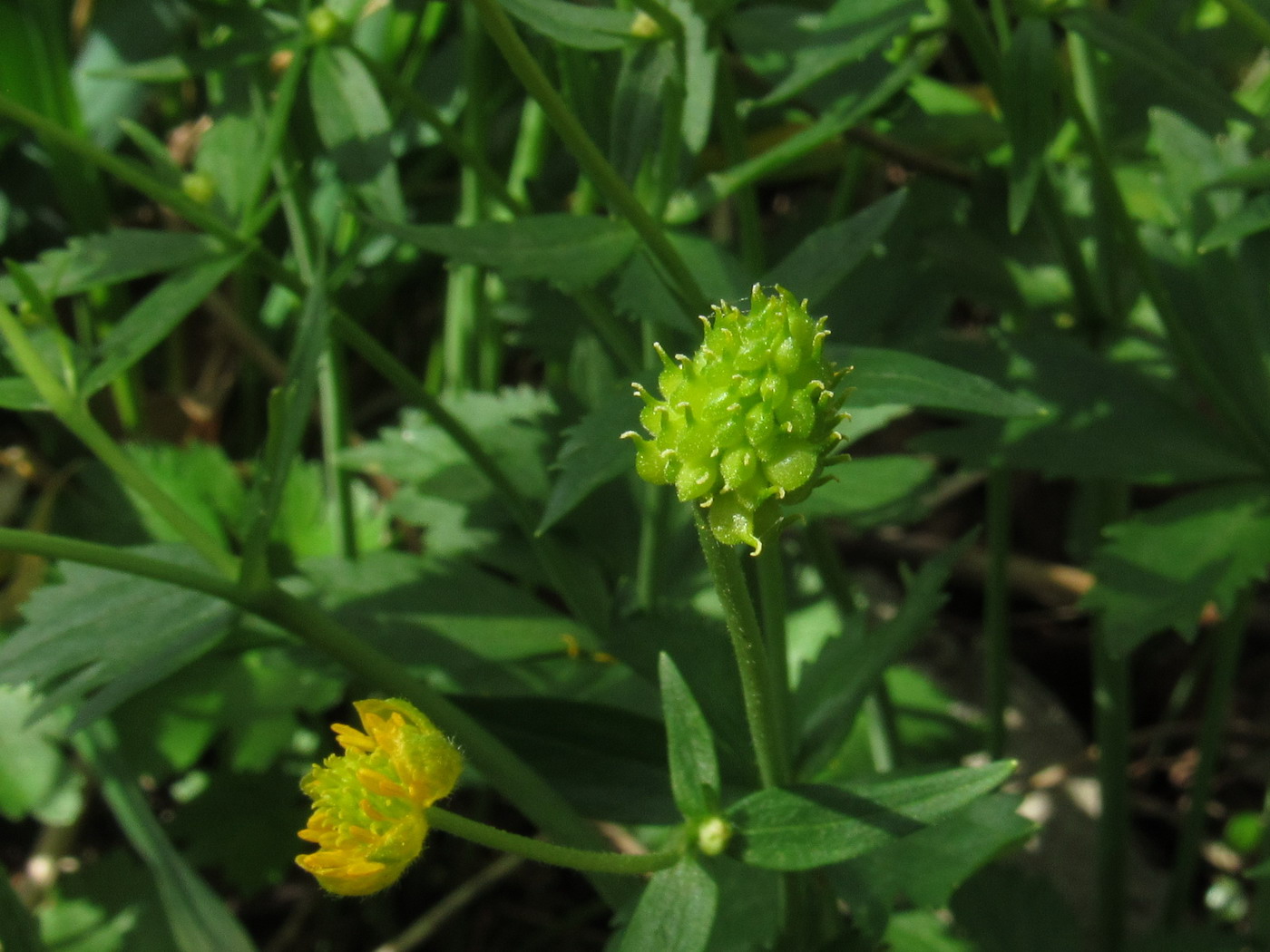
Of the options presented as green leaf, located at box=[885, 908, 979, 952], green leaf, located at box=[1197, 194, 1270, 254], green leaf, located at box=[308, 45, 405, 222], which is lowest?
green leaf, located at box=[885, 908, 979, 952]

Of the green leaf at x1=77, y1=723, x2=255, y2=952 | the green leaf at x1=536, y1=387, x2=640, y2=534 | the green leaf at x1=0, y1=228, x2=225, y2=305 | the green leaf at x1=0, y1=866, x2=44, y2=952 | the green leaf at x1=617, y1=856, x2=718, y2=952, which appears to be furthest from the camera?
the green leaf at x1=77, y1=723, x2=255, y2=952

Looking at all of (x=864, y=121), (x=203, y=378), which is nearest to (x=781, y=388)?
(x=864, y=121)

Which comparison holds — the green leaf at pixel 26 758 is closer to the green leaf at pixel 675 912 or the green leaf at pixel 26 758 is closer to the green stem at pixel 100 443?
the green stem at pixel 100 443

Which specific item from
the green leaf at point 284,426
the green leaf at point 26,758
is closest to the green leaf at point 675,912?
the green leaf at point 284,426

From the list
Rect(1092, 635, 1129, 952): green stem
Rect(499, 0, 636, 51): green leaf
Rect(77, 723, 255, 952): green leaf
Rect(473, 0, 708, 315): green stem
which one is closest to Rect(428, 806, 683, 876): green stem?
Rect(473, 0, 708, 315): green stem

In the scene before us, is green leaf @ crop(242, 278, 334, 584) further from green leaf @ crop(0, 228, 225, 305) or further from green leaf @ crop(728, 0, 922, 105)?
green leaf @ crop(728, 0, 922, 105)

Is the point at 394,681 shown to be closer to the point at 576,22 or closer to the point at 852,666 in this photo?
the point at 852,666

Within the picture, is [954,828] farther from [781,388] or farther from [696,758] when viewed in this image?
[781,388]
